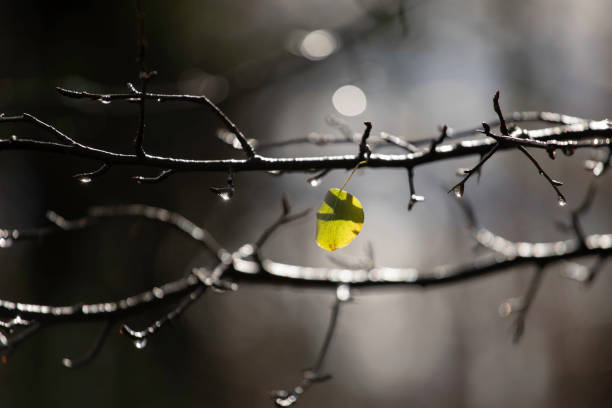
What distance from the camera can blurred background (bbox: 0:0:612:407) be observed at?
369 centimetres

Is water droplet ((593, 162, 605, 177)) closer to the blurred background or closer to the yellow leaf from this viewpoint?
the yellow leaf

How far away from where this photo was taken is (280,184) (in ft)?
13.8

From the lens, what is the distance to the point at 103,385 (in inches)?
186

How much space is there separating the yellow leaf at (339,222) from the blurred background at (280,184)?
1.54 metres

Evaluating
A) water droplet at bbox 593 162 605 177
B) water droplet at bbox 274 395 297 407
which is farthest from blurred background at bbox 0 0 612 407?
water droplet at bbox 274 395 297 407

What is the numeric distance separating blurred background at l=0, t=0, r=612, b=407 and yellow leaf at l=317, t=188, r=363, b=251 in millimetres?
1542

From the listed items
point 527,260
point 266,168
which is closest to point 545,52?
point 527,260

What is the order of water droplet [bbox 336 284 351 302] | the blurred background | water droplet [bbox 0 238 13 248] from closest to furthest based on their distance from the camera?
water droplet [bbox 0 238 13 248] → water droplet [bbox 336 284 351 302] → the blurred background

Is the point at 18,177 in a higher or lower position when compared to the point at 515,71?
lower

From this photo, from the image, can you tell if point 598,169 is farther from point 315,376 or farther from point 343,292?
point 315,376

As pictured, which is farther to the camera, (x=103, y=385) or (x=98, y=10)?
(x=103, y=385)

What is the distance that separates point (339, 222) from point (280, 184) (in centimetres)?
341

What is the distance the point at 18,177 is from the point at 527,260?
4522 millimetres

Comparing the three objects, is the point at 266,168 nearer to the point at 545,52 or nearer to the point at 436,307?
the point at 545,52
